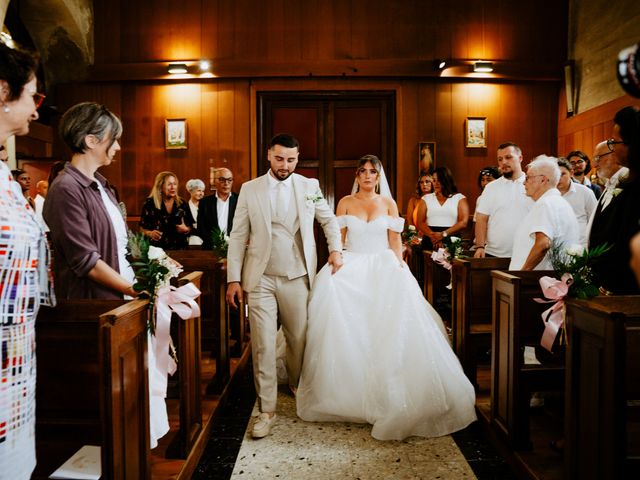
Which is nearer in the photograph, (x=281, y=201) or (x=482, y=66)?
(x=281, y=201)

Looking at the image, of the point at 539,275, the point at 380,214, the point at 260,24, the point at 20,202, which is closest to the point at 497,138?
the point at 260,24

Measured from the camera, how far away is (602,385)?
1.81m

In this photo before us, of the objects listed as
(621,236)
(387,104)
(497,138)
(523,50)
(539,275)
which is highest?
(523,50)

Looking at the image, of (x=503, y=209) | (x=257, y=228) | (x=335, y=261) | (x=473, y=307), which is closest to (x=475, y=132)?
(x=503, y=209)

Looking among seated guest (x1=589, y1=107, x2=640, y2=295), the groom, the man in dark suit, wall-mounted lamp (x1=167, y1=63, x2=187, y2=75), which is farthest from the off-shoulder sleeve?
wall-mounted lamp (x1=167, y1=63, x2=187, y2=75)

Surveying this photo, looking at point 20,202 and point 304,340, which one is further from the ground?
point 20,202

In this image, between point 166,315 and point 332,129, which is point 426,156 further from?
point 166,315

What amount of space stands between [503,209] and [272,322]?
2343mm

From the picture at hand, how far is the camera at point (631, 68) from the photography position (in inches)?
38.9

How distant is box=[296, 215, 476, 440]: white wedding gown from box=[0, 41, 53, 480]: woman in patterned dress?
1956mm

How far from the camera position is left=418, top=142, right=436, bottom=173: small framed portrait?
7883 millimetres

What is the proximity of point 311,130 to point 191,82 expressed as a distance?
2015 millimetres

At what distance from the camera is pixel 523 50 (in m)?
7.98

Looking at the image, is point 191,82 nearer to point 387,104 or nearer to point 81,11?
point 81,11
